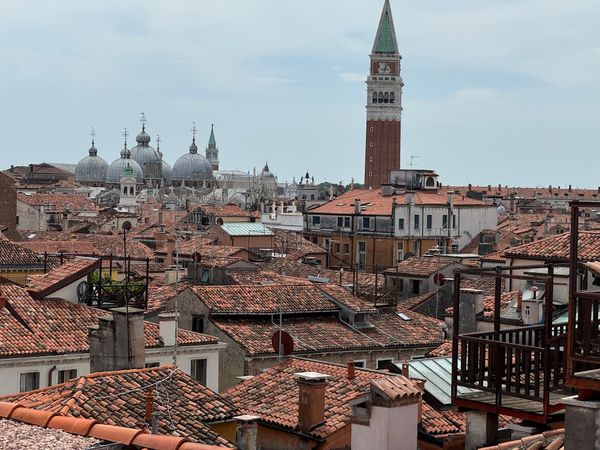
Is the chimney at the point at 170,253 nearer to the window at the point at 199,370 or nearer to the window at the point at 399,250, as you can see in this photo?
the window at the point at 399,250

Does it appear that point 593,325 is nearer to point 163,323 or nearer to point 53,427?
point 53,427

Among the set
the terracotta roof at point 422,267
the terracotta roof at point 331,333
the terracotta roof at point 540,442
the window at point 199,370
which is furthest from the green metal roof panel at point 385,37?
the terracotta roof at point 540,442

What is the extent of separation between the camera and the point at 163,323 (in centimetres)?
1848

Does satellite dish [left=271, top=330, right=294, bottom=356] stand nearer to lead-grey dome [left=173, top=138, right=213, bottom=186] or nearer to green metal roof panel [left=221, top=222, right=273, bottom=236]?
green metal roof panel [left=221, top=222, right=273, bottom=236]

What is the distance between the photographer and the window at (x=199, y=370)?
1905cm

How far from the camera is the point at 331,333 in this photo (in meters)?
23.7

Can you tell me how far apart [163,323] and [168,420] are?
714 cm

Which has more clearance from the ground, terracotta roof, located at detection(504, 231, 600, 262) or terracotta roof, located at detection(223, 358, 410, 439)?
terracotta roof, located at detection(504, 231, 600, 262)

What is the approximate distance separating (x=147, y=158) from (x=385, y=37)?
197 ft

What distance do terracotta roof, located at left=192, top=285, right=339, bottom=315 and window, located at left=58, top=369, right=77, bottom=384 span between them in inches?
219

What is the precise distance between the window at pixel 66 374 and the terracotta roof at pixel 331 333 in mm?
4589

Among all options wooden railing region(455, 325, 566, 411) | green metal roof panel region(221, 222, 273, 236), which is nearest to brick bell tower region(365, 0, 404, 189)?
green metal roof panel region(221, 222, 273, 236)

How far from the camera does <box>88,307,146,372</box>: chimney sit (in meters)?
13.6

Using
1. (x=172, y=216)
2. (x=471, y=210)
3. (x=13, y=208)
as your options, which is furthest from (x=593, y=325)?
(x=172, y=216)
